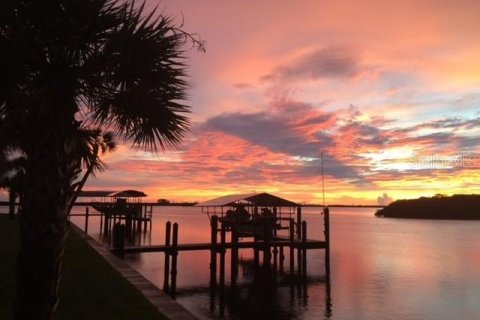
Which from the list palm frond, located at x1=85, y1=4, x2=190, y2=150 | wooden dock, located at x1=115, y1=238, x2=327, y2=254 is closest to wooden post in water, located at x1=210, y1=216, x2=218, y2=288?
wooden dock, located at x1=115, y1=238, x2=327, y2=254

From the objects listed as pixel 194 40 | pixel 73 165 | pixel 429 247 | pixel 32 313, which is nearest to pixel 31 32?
pixel 73 165

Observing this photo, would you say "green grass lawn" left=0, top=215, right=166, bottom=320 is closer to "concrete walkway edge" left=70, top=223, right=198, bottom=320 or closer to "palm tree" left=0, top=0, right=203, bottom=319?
"concrete walkway edge" left=70, top=223, right=198, bottom=320

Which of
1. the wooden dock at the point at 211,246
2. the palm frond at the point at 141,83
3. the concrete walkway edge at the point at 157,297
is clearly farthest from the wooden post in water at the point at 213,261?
the palm frond at the point at 141,83

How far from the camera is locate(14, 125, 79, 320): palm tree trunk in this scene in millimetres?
5480

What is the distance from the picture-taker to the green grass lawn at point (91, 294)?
32.4 ft

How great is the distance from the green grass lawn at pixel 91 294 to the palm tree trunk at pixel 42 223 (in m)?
4.28

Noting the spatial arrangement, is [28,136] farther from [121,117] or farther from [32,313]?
[32,313]

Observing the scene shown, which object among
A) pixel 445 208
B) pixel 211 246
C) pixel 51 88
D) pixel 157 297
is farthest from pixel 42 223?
pixel 445 208

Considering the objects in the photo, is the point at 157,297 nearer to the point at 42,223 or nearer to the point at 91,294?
the point at 91,294

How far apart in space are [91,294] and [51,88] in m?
7.93

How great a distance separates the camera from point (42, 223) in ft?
18.0

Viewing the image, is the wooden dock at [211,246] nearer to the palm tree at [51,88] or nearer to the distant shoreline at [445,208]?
the palm tree at [51,88]

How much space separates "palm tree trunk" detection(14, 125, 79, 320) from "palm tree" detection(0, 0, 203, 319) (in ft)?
0.04

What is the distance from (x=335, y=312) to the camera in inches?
858
